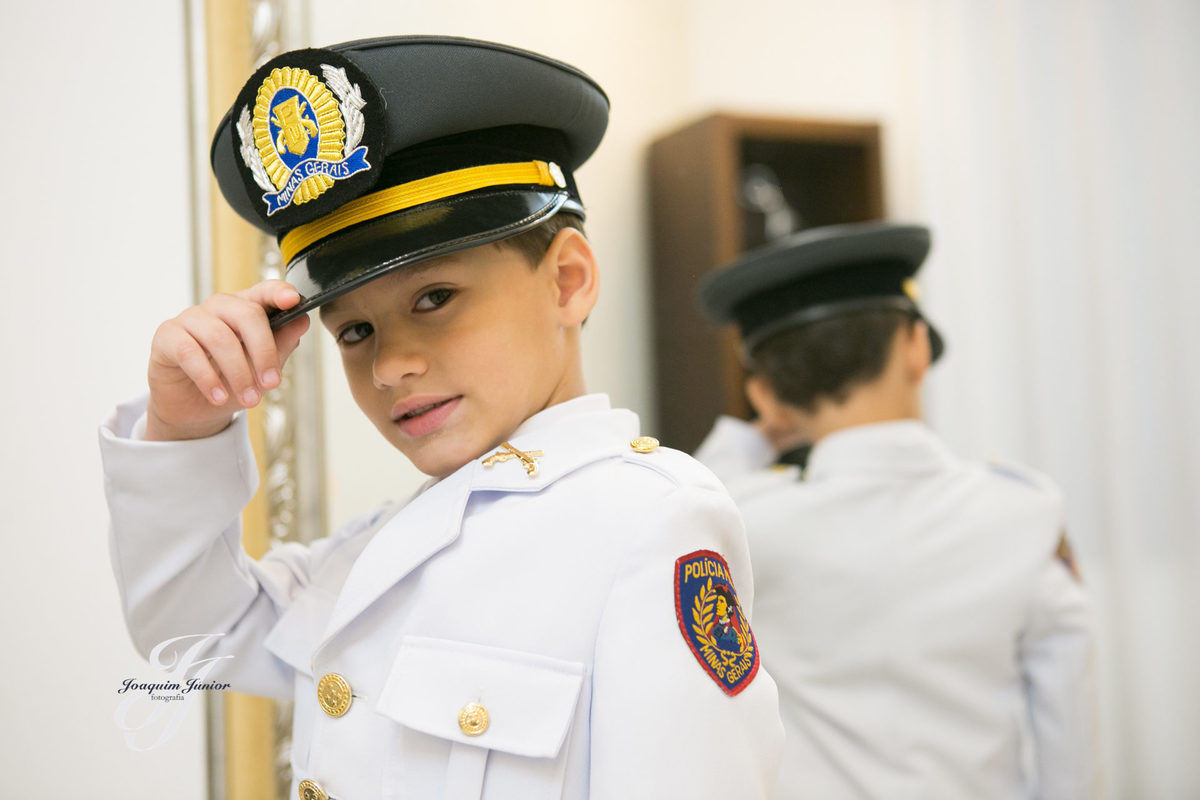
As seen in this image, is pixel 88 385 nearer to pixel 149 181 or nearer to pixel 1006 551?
pixel 149 181

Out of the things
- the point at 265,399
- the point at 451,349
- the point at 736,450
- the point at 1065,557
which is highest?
the point at 451,349

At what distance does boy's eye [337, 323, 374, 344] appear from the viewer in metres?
0.65

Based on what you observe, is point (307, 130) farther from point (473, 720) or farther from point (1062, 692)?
point (1062, 692)

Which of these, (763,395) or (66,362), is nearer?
(66,362)

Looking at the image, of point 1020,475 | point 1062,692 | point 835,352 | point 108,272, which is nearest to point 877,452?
point 835,352

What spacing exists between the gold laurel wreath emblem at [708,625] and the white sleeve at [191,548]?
357 millimetres

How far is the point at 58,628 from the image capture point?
0.83 meters

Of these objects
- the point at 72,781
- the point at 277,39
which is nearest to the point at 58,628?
the point at 72,781

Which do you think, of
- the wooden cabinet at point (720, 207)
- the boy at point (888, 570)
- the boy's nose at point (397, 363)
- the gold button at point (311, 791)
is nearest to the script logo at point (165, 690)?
the gold button at point (311, 791)

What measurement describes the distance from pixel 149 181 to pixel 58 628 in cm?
43

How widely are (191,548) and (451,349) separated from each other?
256 mm

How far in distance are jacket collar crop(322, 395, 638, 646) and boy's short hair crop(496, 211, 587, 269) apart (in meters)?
0.11

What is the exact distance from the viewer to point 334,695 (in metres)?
0.58

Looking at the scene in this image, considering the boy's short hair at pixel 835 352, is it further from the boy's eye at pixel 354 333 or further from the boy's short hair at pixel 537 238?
the boy's eye at pixel 354 333
